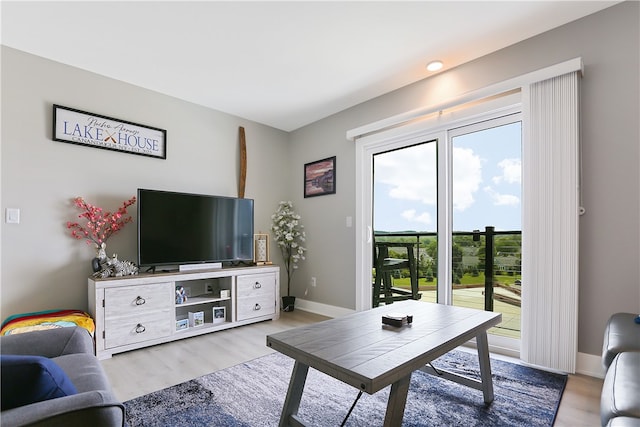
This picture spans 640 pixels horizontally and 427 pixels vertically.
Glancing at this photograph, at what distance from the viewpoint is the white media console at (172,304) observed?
255 cm

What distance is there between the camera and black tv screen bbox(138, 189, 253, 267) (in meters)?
2.94

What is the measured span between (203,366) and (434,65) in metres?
3.05

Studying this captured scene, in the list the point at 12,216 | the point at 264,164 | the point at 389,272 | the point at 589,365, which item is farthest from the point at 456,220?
the point at 12,216

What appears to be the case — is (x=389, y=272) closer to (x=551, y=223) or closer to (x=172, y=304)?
(x=551, y=223)

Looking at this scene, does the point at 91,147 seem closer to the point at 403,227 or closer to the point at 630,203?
the point at 403,227

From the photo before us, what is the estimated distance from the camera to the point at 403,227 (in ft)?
10.9

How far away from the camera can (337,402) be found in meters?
1.85

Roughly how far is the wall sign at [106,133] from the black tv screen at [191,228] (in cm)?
55

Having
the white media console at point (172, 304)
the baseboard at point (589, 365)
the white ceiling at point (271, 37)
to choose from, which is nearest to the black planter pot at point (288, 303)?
the white media console at point (172, 304)

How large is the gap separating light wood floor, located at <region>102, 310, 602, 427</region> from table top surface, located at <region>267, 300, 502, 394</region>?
0.61m

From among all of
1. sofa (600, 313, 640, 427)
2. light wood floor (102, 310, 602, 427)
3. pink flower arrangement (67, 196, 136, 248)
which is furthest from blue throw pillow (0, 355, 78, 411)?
pink flower arrangement (67, 196, 136, 248)

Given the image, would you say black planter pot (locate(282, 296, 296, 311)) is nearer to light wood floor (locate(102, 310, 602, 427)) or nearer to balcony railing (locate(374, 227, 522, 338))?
light wood floor (locate(102, 310, 602, 427))

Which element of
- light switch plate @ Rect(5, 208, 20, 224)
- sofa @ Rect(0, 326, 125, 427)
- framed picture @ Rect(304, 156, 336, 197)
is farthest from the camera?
framed picture @ Rect(304, 156, 336, 197)

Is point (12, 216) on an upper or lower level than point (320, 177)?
lower
